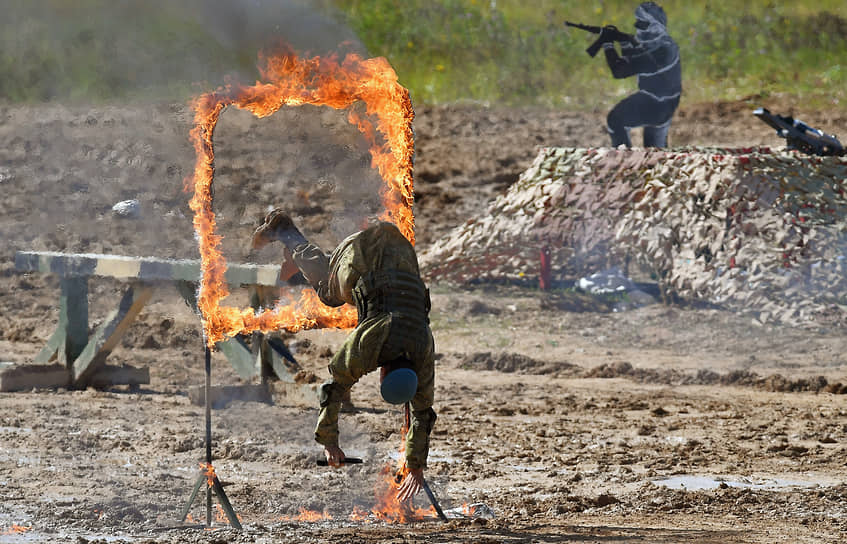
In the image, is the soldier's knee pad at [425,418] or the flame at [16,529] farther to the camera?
the flame at [16,529]

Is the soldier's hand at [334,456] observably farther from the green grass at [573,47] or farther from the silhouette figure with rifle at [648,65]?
the green grass at [573,47]

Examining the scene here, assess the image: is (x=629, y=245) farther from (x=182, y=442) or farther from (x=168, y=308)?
(x=182, y=442)

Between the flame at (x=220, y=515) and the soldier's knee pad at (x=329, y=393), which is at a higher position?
the soldier's knee pad at (x=329, y=393)

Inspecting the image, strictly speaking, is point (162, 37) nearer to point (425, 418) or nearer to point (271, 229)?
point (271, 229)

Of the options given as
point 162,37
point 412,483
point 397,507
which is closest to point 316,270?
point 412,483

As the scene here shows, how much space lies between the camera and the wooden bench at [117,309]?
10000mm

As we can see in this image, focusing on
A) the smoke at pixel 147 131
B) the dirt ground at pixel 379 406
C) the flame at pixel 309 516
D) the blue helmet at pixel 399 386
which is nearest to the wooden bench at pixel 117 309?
the dirt ground at pixel 379 406

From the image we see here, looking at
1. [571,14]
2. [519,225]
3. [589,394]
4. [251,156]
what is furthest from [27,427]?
[571,14]

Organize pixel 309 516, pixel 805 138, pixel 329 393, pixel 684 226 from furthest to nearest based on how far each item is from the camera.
Result: pixel 805 138 → pixel 684 226 → pixel 309 516 → pixel 329 393

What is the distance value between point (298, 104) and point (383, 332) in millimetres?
1521

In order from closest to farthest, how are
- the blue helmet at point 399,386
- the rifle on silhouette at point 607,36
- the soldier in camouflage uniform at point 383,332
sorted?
1. the blue helmet at point 399,386
2. the soldier in camouflage uniform at point 383,332
3. the rifle on silhouette at point 607,36

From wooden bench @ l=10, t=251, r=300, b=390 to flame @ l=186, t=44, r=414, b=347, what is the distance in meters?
2.94

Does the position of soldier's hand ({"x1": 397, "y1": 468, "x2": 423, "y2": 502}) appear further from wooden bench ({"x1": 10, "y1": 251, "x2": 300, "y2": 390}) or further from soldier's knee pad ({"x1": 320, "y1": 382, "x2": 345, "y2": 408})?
wooden bench ({"x1": 10, "y1": 251, "x2": 300, "y2": 390})

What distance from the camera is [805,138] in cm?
1548
